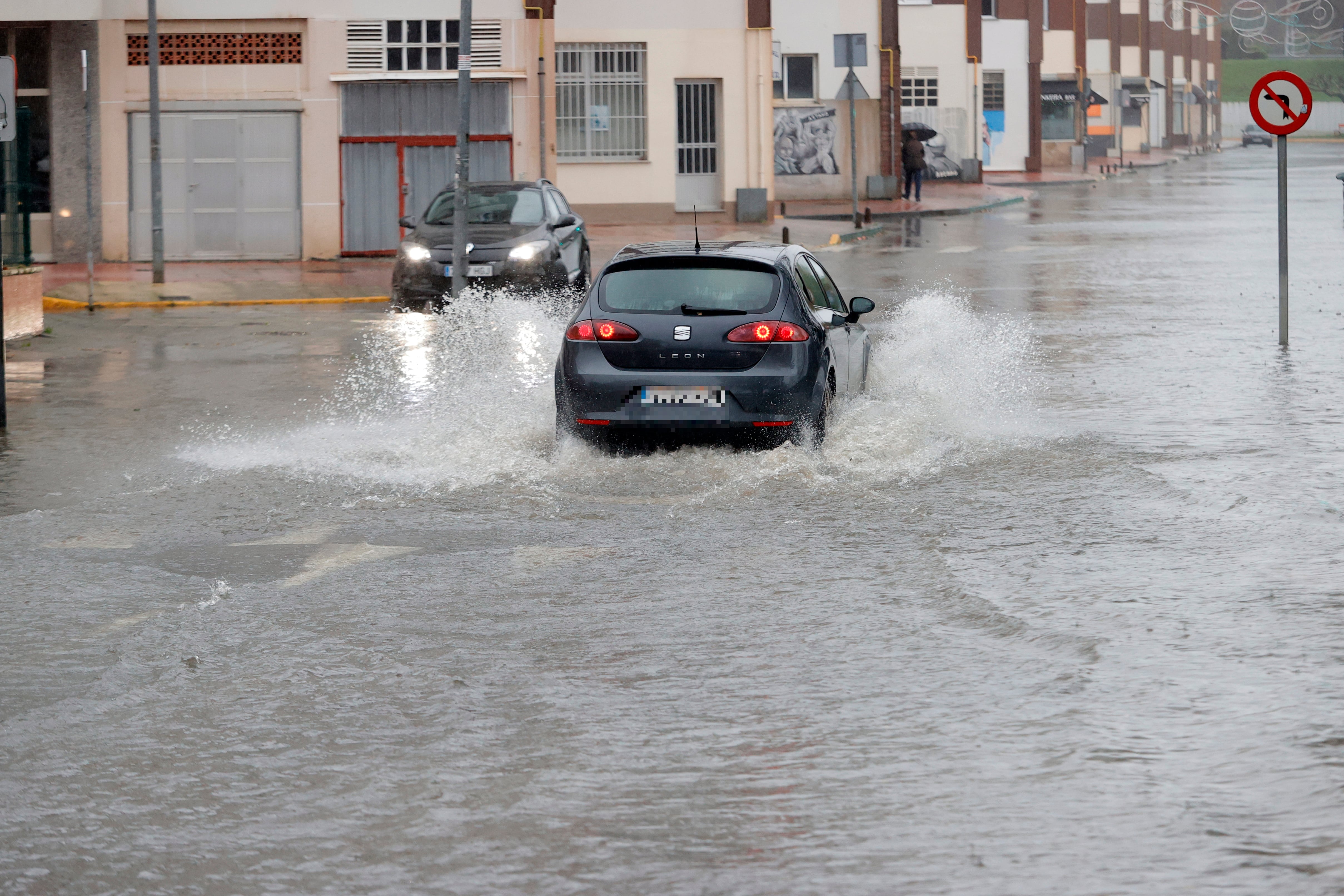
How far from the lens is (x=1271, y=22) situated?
15250 cm

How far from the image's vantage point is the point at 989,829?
4973 millimetres

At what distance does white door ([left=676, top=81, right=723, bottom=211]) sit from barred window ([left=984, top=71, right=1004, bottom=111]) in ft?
105

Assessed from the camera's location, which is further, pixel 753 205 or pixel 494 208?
pixel 753 205

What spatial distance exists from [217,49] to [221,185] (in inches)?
88.0

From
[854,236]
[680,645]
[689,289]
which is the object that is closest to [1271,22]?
[854,236]

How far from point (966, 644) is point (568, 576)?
1.97m

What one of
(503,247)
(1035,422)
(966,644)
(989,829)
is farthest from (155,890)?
(503,247)

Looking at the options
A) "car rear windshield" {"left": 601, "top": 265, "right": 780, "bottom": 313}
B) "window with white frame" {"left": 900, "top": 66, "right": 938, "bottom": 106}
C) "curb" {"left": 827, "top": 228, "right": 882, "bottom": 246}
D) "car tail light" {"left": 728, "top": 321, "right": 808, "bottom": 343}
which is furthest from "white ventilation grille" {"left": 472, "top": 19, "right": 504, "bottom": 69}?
"window with white frame" {"left": 900, "top": 66, "right": 938, "bottom": 106}

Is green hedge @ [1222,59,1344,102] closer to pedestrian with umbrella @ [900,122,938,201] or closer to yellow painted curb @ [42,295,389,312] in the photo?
pedestrian with umbrella @ [900,122,938,201]

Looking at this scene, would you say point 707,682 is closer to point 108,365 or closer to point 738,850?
point 738,850

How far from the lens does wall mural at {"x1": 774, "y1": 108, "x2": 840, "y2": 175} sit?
48719 mm

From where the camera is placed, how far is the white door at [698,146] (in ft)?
124

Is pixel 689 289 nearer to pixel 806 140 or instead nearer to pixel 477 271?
pixel 477 271

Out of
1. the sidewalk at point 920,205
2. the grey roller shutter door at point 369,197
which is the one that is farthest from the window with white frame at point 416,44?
the sidewalk at point 920,205
